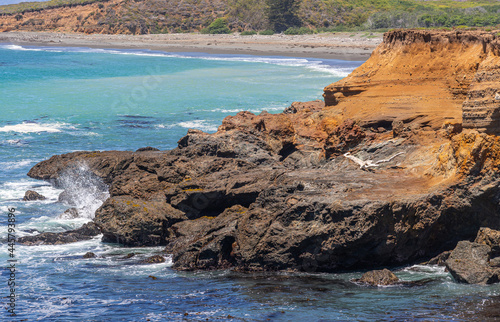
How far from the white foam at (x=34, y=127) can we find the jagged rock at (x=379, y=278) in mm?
22075

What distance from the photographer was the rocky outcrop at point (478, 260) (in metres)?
10.8

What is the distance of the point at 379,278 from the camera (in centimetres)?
1110

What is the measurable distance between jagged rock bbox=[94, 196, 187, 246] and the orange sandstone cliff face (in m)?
5.99

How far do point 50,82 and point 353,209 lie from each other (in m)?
45.0

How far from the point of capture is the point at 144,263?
12.9m

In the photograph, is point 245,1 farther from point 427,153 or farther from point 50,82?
point 427,153

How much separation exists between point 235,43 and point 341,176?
63.6 metres

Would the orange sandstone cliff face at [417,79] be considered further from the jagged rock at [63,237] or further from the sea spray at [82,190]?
the jagged rock at [63,237]

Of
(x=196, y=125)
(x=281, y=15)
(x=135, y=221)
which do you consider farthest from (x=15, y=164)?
(x=281, y=15)

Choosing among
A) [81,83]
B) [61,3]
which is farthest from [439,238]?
[61,3]

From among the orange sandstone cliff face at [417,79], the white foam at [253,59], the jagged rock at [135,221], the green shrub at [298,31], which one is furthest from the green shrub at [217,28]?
the jagged rock at [135,221]

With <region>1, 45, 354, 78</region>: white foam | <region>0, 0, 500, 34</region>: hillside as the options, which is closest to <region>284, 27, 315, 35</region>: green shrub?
<region>0, 0, 500, 34</region>: hillside

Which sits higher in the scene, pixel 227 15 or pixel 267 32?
pixel 227 15

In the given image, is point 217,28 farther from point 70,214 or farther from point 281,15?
point 70,214
